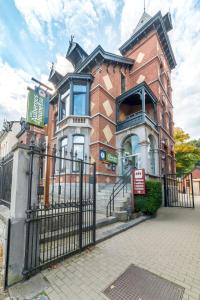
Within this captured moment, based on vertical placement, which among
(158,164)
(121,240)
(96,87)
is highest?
(96,87)

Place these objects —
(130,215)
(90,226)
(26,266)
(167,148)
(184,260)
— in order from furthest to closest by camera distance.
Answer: (167,148) < (130,215) < (90,226) < (184,260) < (26,266)

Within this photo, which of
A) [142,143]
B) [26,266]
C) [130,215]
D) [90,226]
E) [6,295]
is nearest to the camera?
[6,295]

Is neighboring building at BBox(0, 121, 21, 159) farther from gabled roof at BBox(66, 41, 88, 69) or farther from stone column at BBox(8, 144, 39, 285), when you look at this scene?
stone column at BBox(8, 144, 39, 285)

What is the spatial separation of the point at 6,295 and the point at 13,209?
4.14 feet

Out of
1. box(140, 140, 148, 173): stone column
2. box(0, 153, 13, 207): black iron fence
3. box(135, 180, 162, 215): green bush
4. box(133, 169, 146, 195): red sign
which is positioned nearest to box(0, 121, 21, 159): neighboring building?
box(140, 140, 148, 173): stone column

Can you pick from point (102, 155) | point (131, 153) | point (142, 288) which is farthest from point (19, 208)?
point (131, 153)

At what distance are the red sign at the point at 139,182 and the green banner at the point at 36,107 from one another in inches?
189

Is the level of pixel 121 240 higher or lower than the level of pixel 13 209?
lower

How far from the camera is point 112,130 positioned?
40.2 ft

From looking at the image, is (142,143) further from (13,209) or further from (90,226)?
(13,209)

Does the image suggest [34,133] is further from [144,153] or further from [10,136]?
[10,136]

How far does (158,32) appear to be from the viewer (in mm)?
14422

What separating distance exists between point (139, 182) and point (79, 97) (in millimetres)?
7887

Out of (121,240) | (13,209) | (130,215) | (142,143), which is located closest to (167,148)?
(142,143)
